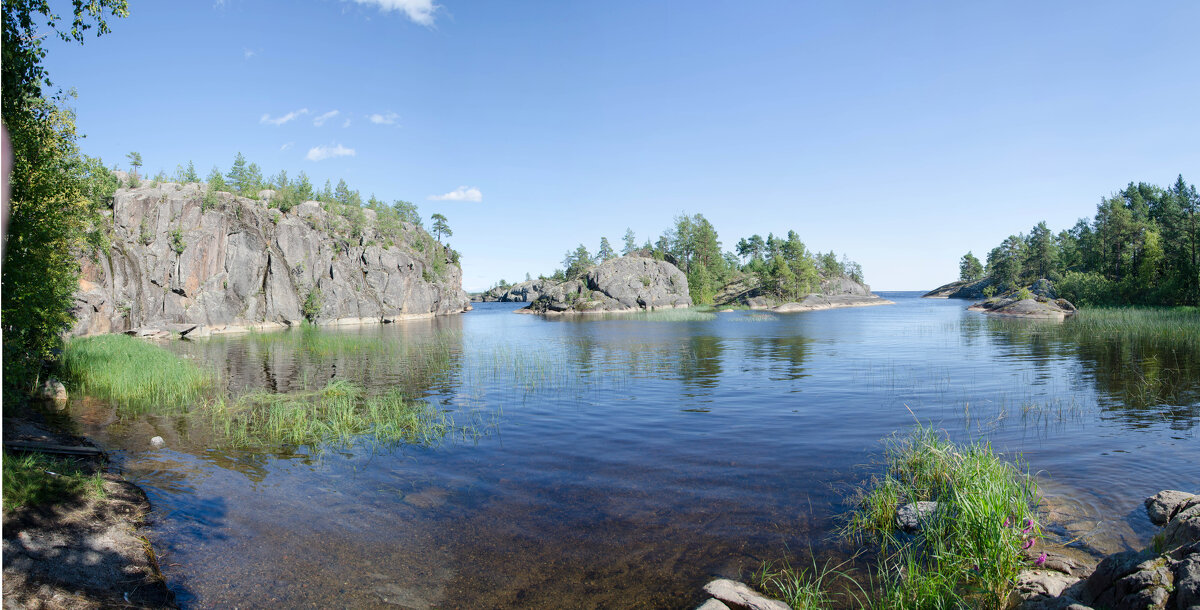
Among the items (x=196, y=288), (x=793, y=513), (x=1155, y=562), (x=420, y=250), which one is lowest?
(x=793, y=513)

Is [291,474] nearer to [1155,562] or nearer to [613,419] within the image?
[613,419]

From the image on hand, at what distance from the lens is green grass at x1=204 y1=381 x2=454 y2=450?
16.4 meters

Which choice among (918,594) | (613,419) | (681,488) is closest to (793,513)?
(681,488)

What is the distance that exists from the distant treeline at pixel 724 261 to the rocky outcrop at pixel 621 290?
9291 millimetres

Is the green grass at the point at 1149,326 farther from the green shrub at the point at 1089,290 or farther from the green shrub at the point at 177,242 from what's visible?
the green shrub at the point at 177,242

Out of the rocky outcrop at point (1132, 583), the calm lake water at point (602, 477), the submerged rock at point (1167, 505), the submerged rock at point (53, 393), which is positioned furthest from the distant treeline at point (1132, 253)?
the submerged rock at point (53, 393)

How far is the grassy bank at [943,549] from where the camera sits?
294 inches

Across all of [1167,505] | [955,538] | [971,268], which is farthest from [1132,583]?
[971,268]

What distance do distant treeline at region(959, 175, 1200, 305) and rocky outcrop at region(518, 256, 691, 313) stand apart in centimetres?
6832

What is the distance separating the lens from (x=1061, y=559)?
844cm

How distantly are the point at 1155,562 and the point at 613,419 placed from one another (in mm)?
14418

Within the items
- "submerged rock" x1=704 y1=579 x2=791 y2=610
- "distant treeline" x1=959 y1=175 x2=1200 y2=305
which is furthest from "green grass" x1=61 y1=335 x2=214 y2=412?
"distant treeline" x1=959 y1=175 x2=1200 y2=305

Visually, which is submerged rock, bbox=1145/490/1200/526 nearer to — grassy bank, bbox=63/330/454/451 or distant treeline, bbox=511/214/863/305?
grassy bank, bbox=63/330/454/451

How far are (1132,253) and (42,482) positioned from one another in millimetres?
114208
